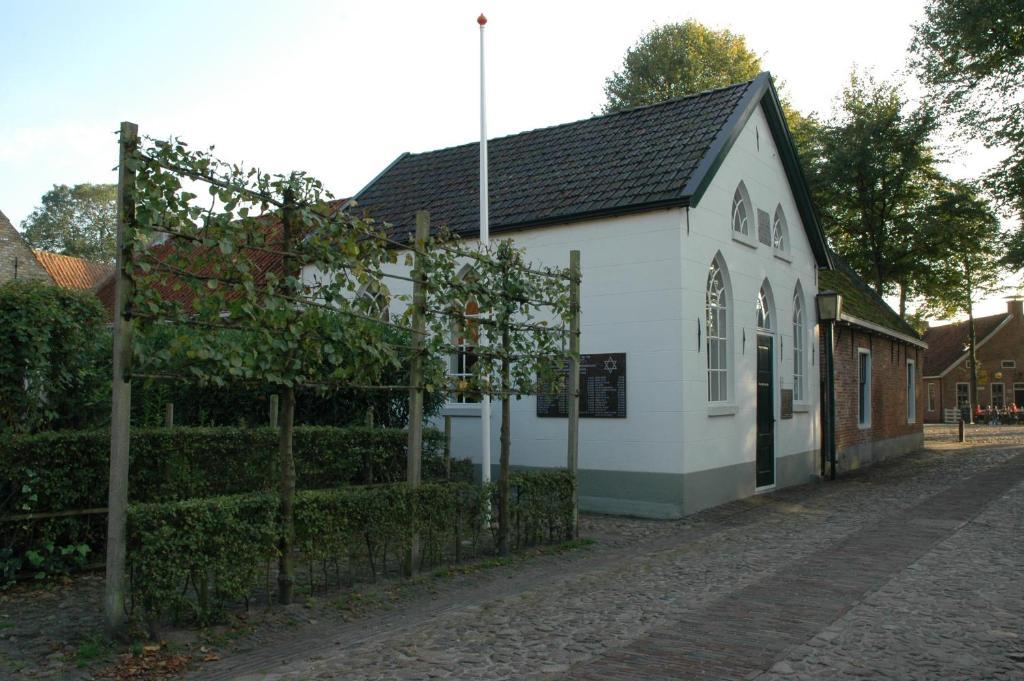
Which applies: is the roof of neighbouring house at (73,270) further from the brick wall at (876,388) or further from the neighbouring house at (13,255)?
the brick wall at (876,388)

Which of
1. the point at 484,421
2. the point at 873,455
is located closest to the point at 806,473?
the point at 873,455

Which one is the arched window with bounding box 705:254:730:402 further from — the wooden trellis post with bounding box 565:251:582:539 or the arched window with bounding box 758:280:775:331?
the wooden trellis post with bounding box 565:251:582:539

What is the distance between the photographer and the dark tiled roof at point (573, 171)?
44.3 feet

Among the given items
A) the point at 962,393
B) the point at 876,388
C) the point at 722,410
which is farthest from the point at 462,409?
the point at 962,393

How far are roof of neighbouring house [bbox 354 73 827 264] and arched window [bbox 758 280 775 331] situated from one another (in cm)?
248

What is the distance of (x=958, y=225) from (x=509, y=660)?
33.5m

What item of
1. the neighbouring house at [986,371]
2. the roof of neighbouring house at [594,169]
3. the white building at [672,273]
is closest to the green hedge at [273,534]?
the white building at [672,273]

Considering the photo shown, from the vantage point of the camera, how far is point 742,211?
49.9 ft

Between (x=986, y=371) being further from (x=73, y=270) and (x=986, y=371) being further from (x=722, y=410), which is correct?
(x=73, y=270)

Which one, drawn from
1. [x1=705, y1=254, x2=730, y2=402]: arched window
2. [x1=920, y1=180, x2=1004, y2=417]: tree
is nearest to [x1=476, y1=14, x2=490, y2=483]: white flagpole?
[x1=705, y1=254, x2=730, y2=402]: arched window

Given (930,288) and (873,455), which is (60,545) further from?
(930,288)

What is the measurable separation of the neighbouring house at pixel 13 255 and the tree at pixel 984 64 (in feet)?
92.2

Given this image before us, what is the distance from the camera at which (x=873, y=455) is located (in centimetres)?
2222

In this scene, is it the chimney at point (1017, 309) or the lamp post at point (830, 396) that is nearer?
the lamp post at point (830, 396)
